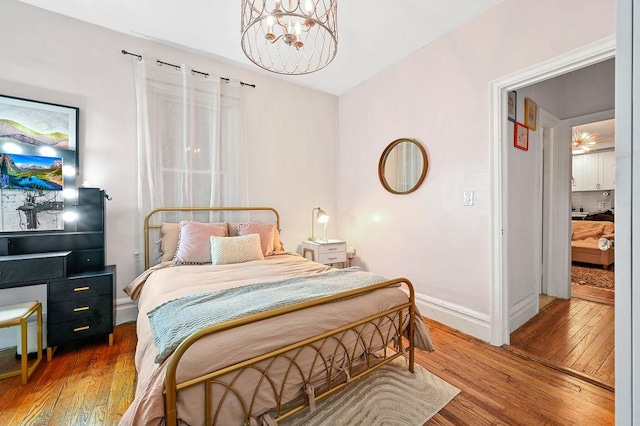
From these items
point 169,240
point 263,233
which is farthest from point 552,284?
point 169,240

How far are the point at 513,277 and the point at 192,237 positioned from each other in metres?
3.04

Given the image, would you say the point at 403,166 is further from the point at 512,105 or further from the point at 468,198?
the point at 512,105

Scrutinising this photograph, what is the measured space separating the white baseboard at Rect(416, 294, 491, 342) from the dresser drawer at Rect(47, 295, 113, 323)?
2913mm

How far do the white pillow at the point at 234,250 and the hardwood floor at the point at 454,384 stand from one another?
98 centimetres

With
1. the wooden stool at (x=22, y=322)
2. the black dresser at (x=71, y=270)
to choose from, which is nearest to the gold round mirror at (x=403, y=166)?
the black dresser at (x=71, y=270)

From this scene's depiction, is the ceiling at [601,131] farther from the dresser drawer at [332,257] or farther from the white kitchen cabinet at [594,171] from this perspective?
the dresser drawer at [332,257]

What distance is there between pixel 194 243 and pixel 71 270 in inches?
37.6

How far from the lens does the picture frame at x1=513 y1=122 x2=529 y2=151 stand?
2584 millimetres

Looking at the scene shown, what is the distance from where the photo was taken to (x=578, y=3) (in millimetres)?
1910

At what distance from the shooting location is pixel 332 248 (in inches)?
143

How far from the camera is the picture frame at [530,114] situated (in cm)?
271

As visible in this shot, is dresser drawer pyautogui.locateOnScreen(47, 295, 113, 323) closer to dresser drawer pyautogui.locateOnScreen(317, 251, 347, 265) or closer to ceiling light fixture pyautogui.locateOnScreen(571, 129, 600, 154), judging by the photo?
dresser drawer pyautogui.locateOnScreen(317, 251, 347, 265)

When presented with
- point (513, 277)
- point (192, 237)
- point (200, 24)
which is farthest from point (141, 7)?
point (513, 277)

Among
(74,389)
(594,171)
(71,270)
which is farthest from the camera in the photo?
(594,171)
